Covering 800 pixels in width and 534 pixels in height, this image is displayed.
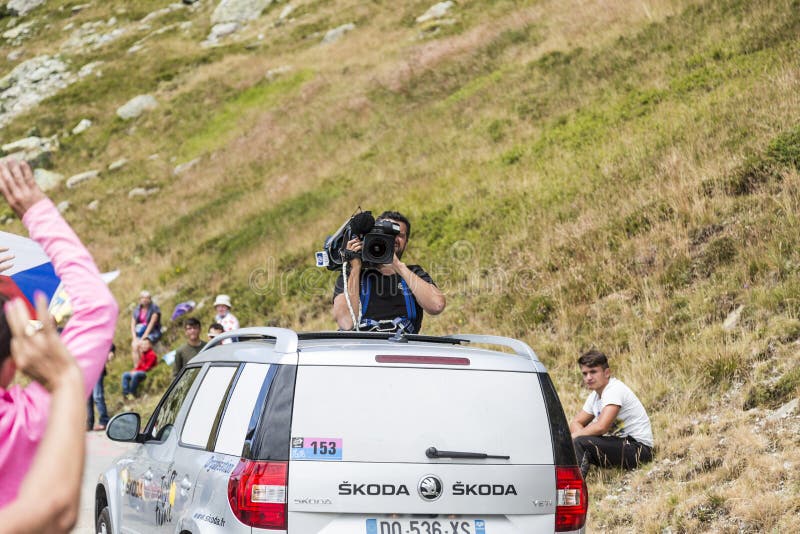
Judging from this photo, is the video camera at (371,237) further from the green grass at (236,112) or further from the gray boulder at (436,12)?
the gray boulder at (436,12)

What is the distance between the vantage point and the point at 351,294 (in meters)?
7.29

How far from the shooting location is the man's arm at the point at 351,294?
7266mm

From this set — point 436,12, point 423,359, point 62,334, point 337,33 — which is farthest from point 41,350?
point 337,33

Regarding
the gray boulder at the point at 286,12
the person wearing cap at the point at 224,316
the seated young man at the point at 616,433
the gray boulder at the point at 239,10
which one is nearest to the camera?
the seated young man at the point at 616,433

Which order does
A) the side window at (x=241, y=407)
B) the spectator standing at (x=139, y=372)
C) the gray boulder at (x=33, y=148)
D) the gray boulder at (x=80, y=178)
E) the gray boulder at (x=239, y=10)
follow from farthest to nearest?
the gray boulder at (x=239, y=10) → the gray boulder at (x=33, y=148) → the gray boulder at (x=80, y=178) → the spectator standing at (x=139, y=372) → the side window at (x=241, y=407)

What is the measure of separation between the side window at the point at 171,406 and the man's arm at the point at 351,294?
131 centimetres

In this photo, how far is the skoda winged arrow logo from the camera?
457 cm

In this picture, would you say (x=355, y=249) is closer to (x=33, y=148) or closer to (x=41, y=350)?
(x=41, y=350)

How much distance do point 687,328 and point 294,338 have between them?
657 cm

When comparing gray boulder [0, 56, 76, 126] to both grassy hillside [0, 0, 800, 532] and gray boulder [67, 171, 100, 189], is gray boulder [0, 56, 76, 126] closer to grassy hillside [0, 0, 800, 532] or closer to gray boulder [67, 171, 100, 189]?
gray boulder [67, 171, 100, 189]

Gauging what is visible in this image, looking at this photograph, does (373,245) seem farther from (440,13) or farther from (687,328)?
(440,13)

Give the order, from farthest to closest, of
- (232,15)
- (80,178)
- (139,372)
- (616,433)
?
1. (232,15)
2. (80,178)
3. (139,372)
4. (616,433)

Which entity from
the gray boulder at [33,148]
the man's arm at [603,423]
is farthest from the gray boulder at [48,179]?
the man's arm at [603,423]

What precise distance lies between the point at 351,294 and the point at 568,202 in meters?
8.33
